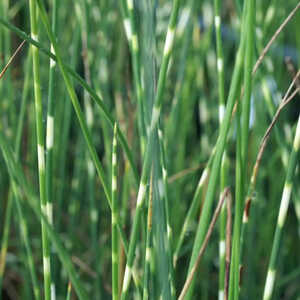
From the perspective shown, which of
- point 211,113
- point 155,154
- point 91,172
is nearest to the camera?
point 155,154

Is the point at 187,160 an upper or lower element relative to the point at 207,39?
lower

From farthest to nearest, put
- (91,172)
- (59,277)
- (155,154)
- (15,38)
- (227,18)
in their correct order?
→ (227,18), (15,38), (59,277), (91,172), (155,154)

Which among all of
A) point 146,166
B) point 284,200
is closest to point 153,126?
point 146,166

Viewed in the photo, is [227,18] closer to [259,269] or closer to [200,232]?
[259,269]

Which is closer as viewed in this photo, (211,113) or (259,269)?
(259,269)

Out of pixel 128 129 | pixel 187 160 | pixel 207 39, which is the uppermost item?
pixel 207 39

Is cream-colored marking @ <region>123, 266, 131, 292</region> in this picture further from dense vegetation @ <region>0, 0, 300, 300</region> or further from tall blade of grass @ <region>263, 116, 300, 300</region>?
tall blade of grass @ <region>263, 116, 300, 300</region>

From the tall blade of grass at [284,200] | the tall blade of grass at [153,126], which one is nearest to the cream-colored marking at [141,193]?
the tall blade of grass at [153,126]

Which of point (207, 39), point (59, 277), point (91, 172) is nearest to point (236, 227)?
point (91, 172)

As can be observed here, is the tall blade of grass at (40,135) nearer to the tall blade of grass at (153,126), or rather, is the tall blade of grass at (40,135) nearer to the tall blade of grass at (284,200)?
the tall blade of grass at (153,126)
